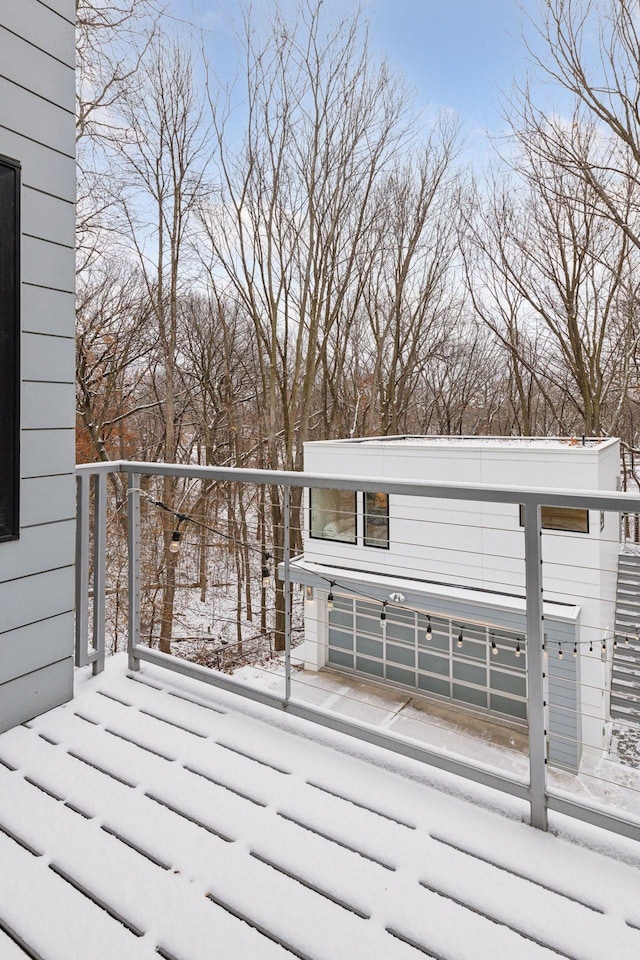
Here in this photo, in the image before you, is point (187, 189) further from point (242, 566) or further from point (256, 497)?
point (242, 566)

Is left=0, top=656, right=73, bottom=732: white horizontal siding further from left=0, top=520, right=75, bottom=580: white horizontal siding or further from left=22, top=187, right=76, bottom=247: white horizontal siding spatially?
left=22, top=187, right=76, bottom=247: white horizontal siding

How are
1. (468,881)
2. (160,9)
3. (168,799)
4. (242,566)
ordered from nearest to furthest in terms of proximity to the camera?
(468,881), (168,799), (160,9), (242,566)

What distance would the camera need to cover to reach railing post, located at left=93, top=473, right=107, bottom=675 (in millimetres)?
2441

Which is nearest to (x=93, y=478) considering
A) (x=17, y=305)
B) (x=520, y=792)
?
(x=17, y=305)

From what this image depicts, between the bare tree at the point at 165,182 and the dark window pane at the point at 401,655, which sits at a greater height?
the bare tree at the point at 165,182

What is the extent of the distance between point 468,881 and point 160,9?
6985mm

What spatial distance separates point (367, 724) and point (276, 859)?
0.64 metres

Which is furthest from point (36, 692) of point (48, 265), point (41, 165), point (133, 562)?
point (41, 165)

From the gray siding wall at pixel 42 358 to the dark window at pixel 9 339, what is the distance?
4 centimetres

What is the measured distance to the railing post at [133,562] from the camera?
8.14 feet

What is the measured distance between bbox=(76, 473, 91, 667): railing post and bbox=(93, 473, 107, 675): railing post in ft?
0.19

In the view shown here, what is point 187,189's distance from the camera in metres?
8.39

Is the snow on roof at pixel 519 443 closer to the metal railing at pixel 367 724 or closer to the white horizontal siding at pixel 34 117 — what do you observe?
the metal railing at pixel 367 724

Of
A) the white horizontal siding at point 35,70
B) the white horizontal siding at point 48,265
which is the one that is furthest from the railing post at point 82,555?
the white horizontal siding at point 35,70
